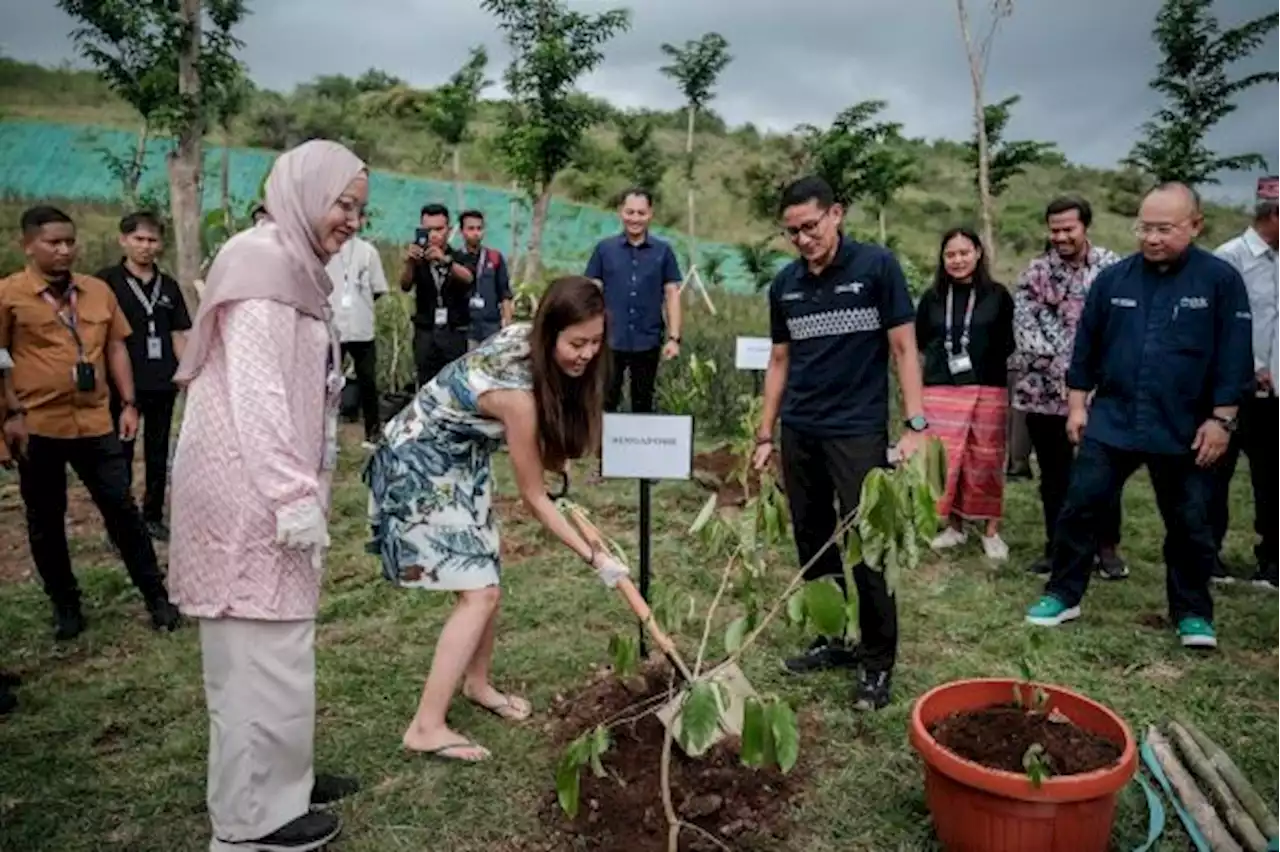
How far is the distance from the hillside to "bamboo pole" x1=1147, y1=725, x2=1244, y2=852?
33.6 feet

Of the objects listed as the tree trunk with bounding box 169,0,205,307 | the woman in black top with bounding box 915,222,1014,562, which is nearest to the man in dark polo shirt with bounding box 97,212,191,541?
the woman in black top with bounding box 915,222,1014,562

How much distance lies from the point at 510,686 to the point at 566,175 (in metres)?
21.7

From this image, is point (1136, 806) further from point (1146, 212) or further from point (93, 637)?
Answer: point (93, 637)

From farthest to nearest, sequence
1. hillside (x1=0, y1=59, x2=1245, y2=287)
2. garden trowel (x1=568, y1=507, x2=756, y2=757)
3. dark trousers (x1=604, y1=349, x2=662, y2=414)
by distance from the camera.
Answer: hillside (x1=0, y1=59, x2=1245, y2=287) < dark trousers (x1=604, y1=349, x2=662, y2=414) < garden trowel (x1=568, y1=507, x2=756, y2=757)

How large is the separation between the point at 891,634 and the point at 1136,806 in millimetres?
807

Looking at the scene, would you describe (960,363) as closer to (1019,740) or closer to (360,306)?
(1019,740)

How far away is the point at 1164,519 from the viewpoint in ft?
12.3

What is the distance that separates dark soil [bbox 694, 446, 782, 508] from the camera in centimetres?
564

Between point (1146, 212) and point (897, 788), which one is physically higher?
point (1146, 212)

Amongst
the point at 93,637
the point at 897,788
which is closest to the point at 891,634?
the point at 897,788

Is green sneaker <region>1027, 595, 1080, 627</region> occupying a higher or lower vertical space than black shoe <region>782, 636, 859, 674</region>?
higher

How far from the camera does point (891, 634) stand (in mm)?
3129

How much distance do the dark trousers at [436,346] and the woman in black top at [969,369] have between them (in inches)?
127

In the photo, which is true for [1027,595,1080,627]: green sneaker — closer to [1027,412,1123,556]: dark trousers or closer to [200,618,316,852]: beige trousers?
[1027,412,1123,556]: dark trousers
